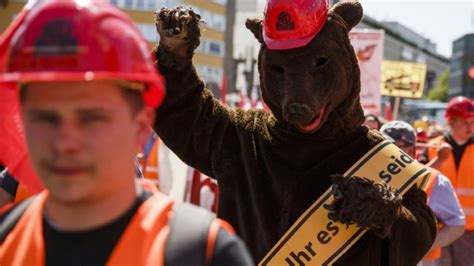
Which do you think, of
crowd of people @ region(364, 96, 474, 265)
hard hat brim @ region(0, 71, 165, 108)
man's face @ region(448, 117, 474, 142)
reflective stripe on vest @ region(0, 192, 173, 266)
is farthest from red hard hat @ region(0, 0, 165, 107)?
man's face @ region(448, 117, 474, 142)

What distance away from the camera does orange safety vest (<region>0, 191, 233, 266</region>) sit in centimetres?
173

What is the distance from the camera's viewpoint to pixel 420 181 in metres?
3.57

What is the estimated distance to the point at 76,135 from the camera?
5.48 ft

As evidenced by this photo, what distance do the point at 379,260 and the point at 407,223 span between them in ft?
0.67

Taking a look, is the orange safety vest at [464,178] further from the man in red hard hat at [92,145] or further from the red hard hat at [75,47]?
the red hard hat at [75,47]

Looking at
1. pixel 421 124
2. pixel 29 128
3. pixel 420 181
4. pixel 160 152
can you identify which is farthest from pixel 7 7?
pixel 421 124

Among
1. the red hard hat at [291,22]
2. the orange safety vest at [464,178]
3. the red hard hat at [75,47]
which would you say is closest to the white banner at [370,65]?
the orange safety vest at [464,178]

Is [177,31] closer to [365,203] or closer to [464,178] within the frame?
[365,203]

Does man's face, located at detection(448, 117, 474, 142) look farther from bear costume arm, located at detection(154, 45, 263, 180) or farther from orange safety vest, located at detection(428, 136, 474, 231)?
bear costume arm, located at detection(154, 45, 263, 180)

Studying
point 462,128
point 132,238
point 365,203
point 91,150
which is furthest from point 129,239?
point 462,128

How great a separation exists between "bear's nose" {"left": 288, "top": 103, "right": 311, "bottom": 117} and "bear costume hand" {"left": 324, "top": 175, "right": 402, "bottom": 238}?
0.92 feet

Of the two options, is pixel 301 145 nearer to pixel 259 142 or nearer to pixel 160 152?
pixel 259 142

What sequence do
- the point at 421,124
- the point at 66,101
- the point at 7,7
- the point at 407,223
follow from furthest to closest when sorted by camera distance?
the point at 421,124 → the point at 7,7 → the point at 407,223 → the point at 66,101

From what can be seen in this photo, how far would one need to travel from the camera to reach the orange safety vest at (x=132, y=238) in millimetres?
1729
